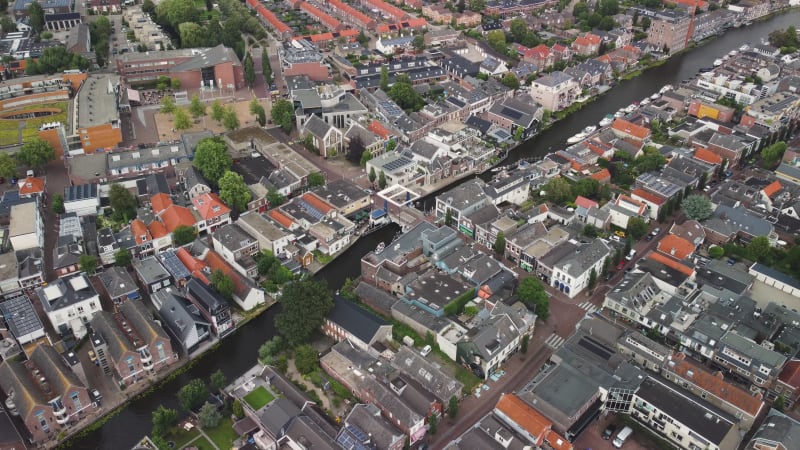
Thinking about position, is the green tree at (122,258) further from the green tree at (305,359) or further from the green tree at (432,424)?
the green tree at (432,424)

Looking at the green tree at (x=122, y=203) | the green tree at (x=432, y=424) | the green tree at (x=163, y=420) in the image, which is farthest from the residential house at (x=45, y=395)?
the green tree at (x=432, y=424)

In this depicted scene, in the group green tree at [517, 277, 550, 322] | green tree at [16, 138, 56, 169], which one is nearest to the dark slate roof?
green tree at [517, 277, 550, 322]

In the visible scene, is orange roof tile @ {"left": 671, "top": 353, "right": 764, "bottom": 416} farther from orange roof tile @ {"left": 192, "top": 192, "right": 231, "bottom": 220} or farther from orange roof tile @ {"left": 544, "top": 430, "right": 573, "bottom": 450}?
orange roof tile @ {"left": 192, "top": 192, "right": 231, "bottom": 220}

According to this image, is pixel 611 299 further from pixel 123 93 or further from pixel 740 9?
pixel 740 9

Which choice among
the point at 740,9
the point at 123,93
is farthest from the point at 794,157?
the point at 123,93

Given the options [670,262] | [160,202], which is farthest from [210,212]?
[670,262]

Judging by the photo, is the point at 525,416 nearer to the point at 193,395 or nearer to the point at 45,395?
the point at 193,395
